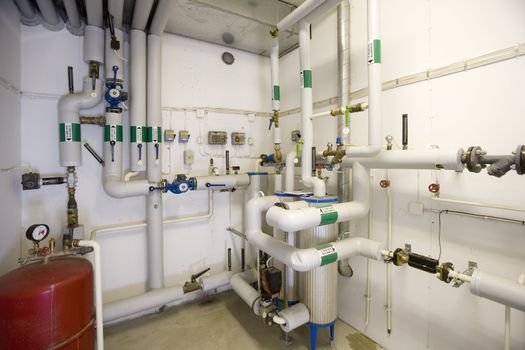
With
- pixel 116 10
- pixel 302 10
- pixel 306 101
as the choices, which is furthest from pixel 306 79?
Result: pixel 116 10

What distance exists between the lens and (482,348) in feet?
4.78

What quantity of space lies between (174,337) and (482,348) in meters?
2.24

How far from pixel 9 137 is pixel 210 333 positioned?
2218 millimetres

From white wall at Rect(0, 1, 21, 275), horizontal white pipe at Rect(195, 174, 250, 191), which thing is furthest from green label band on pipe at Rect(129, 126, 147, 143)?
white wall at Rect(0, 1, 21, 275)

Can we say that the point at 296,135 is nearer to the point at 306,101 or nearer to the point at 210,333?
the point at 306,101

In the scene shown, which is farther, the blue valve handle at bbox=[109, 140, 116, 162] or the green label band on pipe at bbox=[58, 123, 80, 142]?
the blue valve handle at bbox=[109, 140, 116, 162]

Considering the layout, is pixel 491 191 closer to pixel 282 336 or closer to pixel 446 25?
pixel 446 25

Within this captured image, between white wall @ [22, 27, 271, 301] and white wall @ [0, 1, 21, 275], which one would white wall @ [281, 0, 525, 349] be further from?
white wall @ [0, 1, 21, 275]

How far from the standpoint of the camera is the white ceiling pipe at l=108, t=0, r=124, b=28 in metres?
1.80

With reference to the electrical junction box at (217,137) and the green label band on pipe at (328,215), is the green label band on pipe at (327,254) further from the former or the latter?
the electrical junction box at (217,137)

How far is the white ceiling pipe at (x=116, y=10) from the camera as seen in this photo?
1.80 metres

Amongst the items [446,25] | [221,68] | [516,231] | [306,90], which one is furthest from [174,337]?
[446,25]

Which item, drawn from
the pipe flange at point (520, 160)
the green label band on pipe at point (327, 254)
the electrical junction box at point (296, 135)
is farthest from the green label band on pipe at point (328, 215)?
the electrical junction box at point (296, 135)

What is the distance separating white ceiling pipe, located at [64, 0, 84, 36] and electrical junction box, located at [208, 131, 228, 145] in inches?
55.5
